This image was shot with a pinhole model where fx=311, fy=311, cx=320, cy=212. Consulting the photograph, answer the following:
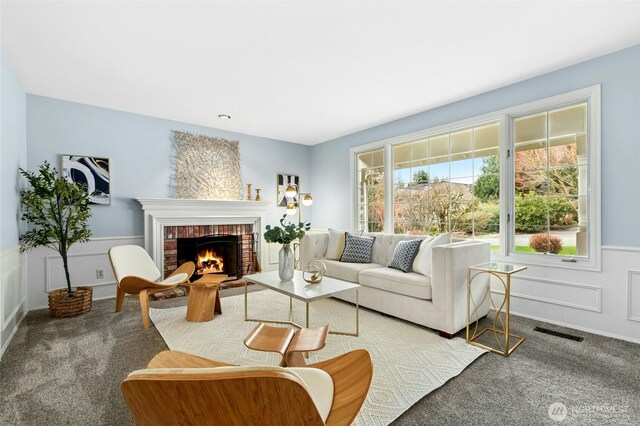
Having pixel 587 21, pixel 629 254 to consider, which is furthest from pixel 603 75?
pixel 629 254

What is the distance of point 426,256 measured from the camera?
3.19 m

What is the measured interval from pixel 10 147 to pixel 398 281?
3863 mm

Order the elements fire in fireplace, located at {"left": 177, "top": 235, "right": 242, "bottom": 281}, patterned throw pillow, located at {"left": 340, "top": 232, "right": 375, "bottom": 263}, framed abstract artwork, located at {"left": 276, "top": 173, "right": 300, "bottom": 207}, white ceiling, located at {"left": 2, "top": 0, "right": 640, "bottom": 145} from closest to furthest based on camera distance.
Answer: white ceiling, located at {"left": 2, "top": 0, "right": 640, "bottom": 145} → patterned throw pillow, located at {"left": 340, "top": 232, "right": 375, "bottom": 263} → fire in fireplace, located at {"left": 177, "top": 235, "right": 242, "bottom": 281} → framed abstract artwork, located at {"left": 276, "top": 173, "right": 300, "bottom": 207}

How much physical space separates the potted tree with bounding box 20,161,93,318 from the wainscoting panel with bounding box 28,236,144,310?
214 mm

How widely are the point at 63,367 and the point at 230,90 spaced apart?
2924mm

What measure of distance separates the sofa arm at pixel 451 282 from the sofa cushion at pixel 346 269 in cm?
99

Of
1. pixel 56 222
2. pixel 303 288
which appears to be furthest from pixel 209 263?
pixel 303 288

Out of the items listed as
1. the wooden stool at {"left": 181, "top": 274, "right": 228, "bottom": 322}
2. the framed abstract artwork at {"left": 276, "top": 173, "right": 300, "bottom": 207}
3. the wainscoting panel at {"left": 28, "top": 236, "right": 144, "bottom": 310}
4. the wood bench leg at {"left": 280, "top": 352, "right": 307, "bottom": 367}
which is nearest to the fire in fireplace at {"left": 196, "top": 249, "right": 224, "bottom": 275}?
the wainscoting panel at {"left": 28, "top": 236, "right": 144, "bottom": 310}

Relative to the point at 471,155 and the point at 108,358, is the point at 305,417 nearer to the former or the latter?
the point at 108,358

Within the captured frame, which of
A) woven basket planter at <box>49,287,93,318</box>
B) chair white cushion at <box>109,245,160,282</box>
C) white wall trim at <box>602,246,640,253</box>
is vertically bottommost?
woven basket planter at <box>49,287,93,318</box>

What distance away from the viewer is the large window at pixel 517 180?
2.99 meters

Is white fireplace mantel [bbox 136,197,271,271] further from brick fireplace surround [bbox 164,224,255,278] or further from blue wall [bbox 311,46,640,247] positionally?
blue wall [bbox 311,46,640,247]

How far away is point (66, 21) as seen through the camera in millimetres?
2273

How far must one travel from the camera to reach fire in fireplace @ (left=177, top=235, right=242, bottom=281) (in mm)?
4844
